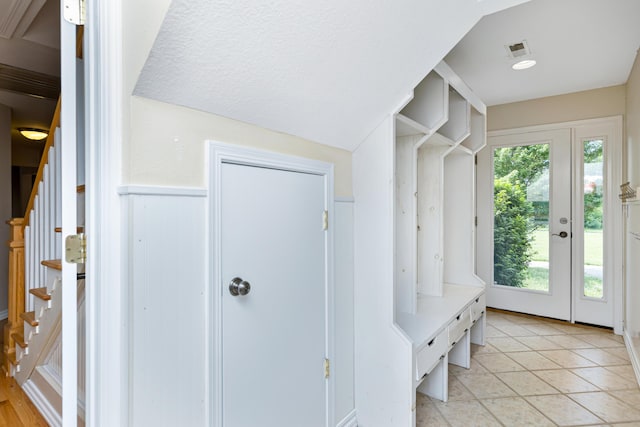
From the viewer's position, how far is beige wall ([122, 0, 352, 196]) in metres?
0.88

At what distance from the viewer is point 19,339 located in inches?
85.9

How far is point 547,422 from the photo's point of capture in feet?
6.09

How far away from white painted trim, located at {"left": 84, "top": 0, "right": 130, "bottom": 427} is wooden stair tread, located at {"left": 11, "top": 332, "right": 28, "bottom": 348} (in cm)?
166

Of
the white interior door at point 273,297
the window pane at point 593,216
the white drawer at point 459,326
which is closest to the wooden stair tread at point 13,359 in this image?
the white interior door at point 273,297

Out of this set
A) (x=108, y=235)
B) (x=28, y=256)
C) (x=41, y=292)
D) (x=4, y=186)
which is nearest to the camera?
(x=108, y=235)

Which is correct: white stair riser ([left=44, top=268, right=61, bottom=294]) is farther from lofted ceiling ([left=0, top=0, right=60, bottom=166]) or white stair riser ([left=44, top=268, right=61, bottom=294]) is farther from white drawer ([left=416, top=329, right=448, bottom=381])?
white drawer ([left=416, top=329, right=448, bottom=381])

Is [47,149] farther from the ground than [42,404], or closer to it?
farther from the ground

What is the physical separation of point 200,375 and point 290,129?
0.96 m

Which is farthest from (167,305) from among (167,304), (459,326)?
(459,326)

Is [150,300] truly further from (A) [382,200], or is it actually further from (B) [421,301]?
(B) [421,301]

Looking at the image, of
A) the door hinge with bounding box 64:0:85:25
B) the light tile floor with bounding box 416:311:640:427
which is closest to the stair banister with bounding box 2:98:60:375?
Answer: the door hinge with bounding box 64:0:85:25

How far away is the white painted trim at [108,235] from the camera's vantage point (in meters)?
0.91

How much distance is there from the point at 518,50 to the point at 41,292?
3.57 metres

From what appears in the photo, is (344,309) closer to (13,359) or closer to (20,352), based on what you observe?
(20,352)
